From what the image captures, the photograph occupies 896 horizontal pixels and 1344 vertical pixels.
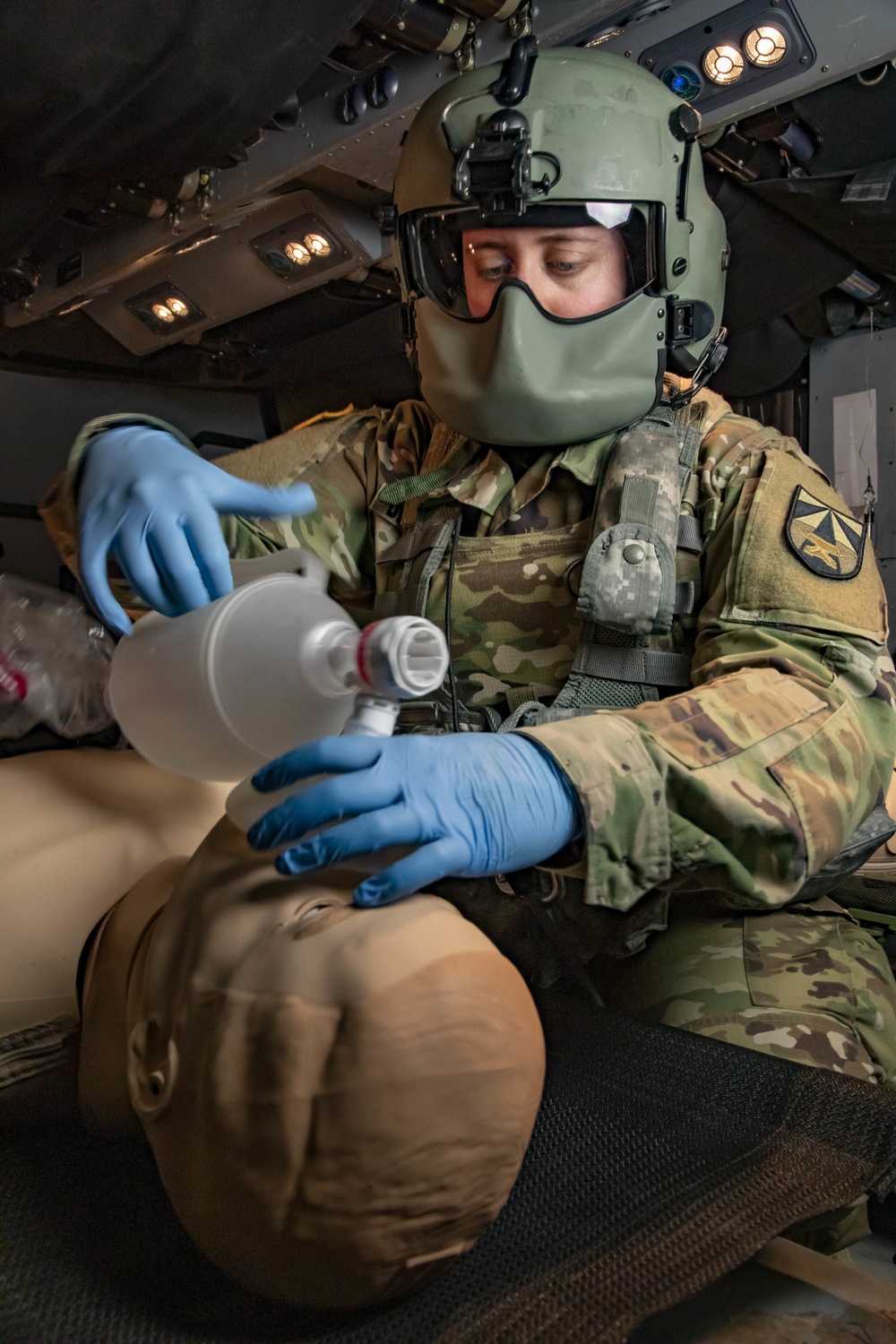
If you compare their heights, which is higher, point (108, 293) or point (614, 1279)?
point (108, 293)

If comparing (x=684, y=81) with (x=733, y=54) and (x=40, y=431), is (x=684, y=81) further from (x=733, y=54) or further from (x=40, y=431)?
(x=40, y=431)

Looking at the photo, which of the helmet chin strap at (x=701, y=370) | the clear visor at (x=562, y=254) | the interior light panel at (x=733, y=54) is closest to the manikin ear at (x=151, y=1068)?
the clear visor at (x=562, y=254)

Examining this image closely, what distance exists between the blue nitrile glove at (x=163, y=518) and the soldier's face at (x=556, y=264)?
61 centimetres

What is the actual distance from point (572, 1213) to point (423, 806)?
0.38 meters

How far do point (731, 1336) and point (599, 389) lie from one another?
1220 millimetres

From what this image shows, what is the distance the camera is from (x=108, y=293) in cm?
287

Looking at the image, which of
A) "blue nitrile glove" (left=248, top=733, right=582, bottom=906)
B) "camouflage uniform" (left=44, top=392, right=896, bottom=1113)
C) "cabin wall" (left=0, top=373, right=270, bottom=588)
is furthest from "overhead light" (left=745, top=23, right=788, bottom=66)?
"cabin wall" (left=0, top=373, right=270, bottom=588)

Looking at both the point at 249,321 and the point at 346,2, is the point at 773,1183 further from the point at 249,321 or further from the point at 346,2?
the point at 249,321

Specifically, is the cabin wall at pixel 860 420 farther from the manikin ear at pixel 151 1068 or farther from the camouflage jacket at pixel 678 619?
the manikin ear at pixel 151 1068

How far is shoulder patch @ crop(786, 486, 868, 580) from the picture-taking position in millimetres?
1388

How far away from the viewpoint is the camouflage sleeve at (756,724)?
1.05 m

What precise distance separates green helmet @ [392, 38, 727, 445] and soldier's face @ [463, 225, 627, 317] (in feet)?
0.05

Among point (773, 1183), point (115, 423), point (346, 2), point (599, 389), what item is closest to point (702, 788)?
point (773, 1183)

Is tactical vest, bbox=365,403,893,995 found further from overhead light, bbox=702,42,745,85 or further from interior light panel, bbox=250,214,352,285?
interior light panel, bbox=250,214,352,285
